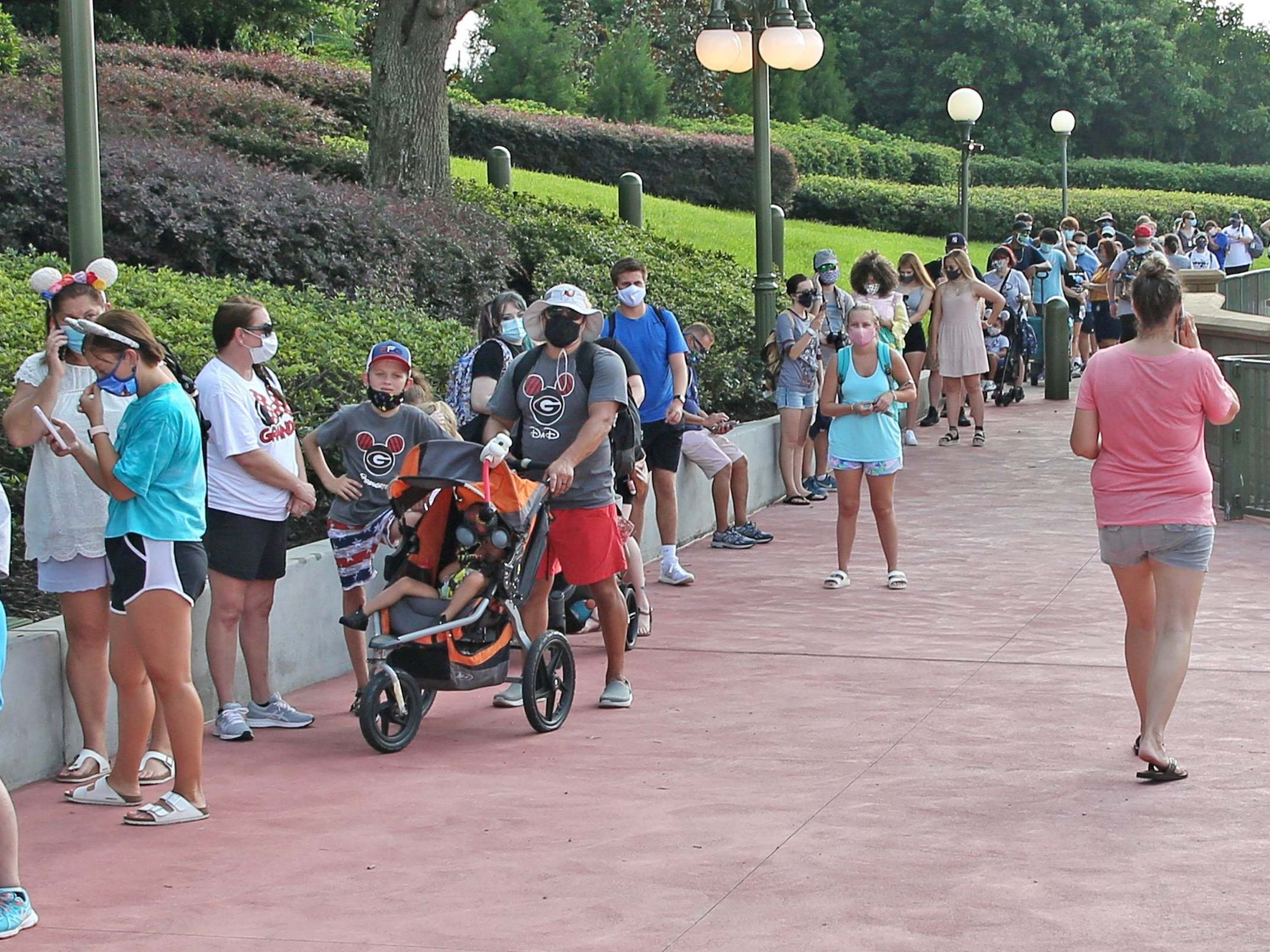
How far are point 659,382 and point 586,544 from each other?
3.01 metres

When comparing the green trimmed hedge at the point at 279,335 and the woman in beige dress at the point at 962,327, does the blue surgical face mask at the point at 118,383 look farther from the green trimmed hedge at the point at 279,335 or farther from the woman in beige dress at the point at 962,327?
the woman in beige dress at the point at 962,327

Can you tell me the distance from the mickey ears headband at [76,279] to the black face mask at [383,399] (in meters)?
1.30

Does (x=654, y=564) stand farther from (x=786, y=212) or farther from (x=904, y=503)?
(x=786, y=212)

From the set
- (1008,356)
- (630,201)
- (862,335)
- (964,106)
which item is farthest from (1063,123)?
(862,335)

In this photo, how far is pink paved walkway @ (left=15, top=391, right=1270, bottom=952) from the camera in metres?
5.14

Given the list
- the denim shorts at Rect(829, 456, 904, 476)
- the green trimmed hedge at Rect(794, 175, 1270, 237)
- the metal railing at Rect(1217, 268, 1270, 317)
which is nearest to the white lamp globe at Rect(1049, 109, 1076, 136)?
the green trimmed hedge at Rect(794, 175, 1270, 237)

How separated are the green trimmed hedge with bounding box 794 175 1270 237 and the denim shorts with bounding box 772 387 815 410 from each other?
2515 cm

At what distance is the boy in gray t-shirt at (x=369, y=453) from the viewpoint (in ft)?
25.4

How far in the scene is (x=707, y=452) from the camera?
11.8m

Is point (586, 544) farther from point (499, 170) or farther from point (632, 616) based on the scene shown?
point (499, 170)

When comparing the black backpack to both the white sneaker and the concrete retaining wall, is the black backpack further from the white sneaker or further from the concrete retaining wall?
the white sneaker

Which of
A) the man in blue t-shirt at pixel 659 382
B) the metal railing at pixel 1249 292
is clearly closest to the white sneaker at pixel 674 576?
the man in blue t-shirt at pixel 659 382

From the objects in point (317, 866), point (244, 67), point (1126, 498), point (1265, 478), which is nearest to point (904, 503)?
point (1265, 478)

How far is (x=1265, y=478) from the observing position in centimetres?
1258
